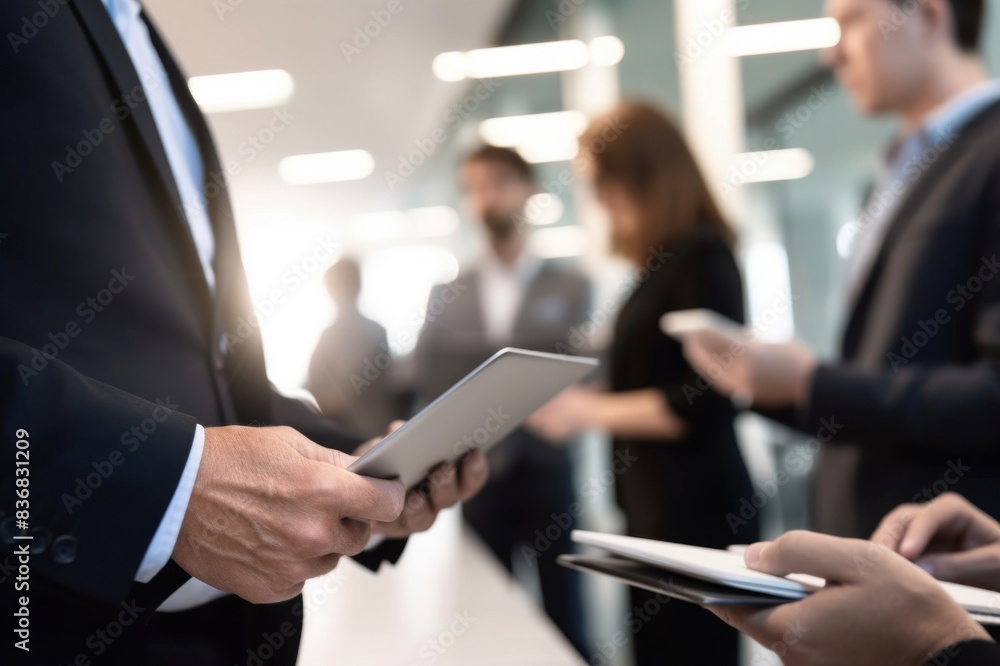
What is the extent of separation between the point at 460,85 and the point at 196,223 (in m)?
7.41

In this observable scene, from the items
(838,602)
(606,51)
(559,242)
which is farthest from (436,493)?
(559,242)

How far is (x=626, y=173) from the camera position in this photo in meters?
2.45

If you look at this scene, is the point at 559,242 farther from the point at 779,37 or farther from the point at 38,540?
the point at 38,540

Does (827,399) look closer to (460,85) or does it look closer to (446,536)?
(446,536)

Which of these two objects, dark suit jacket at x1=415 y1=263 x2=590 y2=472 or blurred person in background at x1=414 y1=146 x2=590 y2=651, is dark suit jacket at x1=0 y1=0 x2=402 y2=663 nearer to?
blurred person in background at x1=414 y1=146 x2=590 y2=651

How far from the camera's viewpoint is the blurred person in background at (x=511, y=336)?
2861 millimetres

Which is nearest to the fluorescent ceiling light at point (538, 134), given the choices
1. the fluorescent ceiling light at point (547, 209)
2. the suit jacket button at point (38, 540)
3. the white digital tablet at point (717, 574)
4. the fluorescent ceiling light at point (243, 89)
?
the fluorescent ceiling light at point (547, 209)

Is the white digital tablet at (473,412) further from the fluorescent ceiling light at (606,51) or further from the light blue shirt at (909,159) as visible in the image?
the fluorescent ceiling light at (606,51)

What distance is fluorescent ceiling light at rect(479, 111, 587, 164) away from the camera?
6.61 metres

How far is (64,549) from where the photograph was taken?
2.36 ft

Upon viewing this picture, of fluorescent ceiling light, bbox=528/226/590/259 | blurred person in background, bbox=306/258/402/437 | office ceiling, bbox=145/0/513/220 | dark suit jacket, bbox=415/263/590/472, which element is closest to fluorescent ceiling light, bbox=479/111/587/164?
fluorescent ceiling light, bbox=528/226/590/259

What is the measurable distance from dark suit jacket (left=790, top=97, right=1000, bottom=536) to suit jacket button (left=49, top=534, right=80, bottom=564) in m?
1.33

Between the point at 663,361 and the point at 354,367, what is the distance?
6.04 ft

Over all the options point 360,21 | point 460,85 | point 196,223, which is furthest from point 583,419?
point 460,85
